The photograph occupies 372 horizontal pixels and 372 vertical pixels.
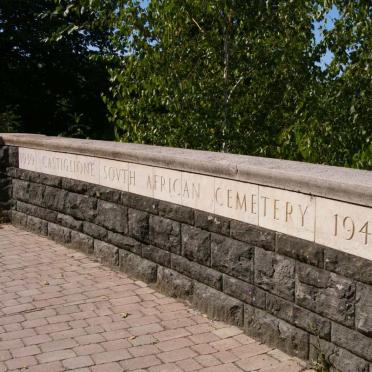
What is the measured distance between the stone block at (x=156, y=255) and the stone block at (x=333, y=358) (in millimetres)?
1718

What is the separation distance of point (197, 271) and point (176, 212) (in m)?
0.50

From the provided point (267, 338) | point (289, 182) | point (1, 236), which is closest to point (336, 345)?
point (267, 338)

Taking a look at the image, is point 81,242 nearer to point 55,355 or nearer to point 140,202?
point 140,202

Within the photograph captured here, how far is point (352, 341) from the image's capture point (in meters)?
3.40

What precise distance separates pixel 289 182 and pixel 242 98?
3781 mm

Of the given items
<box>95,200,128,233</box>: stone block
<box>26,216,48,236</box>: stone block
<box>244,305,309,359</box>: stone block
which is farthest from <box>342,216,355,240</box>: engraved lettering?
<box>26,216,48,236</box>: stone block

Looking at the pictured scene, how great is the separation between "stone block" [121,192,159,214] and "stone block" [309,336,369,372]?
2.01 m

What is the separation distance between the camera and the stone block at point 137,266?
17.6 feet

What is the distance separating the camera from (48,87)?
2511 cm

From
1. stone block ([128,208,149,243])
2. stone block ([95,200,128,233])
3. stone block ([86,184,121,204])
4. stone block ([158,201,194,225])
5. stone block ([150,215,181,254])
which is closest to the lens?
stone block ([158,201,194,225])

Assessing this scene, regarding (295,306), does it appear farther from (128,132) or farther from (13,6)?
(13,6)

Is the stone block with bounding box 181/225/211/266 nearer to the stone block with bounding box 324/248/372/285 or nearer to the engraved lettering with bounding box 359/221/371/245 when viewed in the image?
the stone block with bounding box 324/248/372/285

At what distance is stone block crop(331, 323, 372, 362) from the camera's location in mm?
3305

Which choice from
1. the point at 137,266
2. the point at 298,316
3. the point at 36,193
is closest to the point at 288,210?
the point at 298,316
